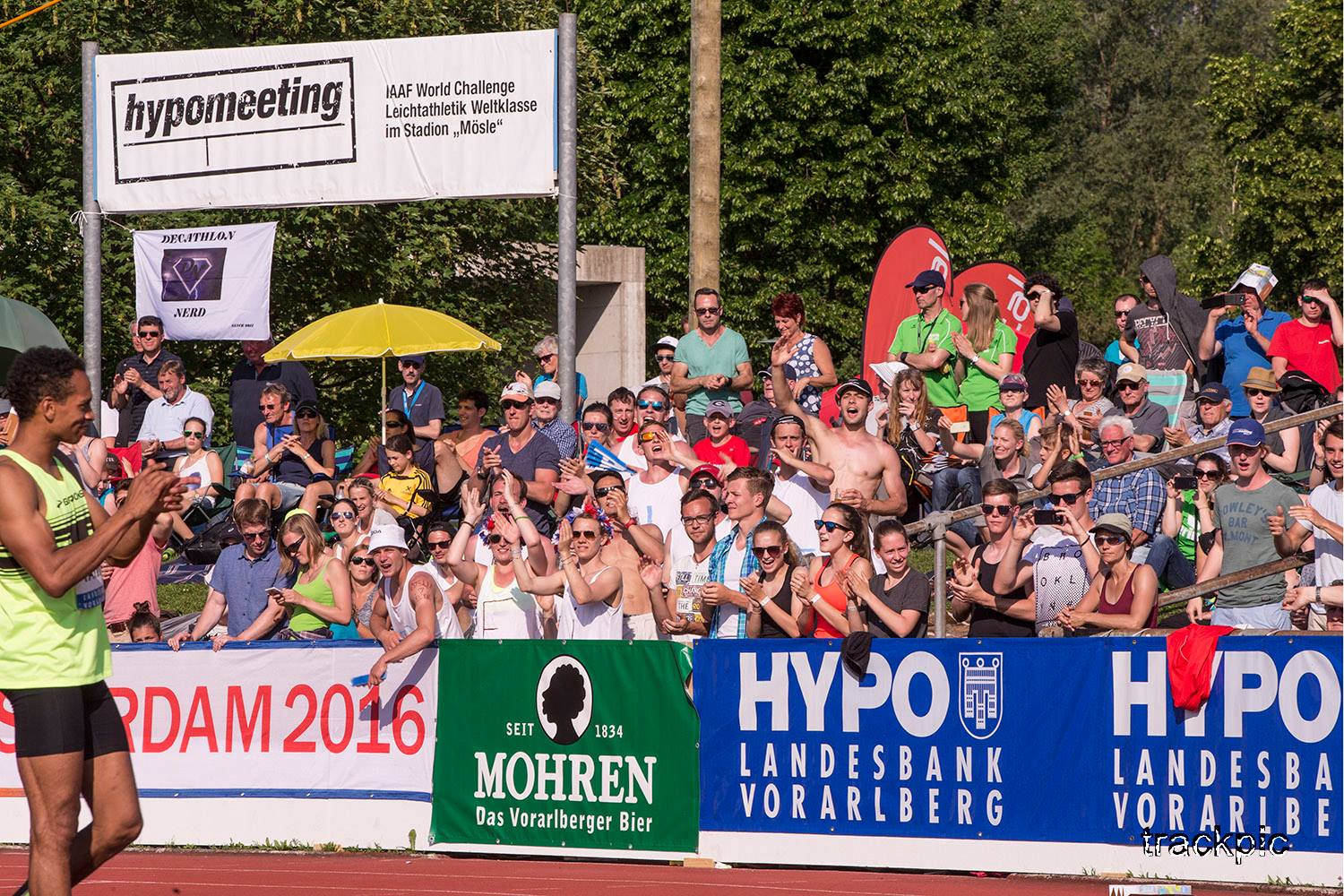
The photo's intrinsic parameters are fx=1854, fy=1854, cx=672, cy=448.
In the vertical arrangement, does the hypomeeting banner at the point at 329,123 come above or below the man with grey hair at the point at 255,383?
above

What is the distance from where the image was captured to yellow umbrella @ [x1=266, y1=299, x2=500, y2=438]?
15.3m

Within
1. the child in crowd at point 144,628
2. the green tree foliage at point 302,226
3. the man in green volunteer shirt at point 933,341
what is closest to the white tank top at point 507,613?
the child in crowd at point 144,628

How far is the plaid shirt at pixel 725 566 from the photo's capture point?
10625 mm

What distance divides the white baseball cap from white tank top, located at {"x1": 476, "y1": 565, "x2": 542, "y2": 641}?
1.94ft

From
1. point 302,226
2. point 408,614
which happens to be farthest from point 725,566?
point 302,226

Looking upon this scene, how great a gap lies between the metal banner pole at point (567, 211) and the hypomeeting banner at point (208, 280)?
8.94 feet

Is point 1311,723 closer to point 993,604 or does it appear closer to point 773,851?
point 993,604

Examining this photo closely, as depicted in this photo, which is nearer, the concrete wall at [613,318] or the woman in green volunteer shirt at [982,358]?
the woman in green volunteer shirt at [982,358]

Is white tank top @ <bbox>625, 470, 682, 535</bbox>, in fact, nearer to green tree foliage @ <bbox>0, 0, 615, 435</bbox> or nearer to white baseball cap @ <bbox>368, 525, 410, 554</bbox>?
white baseball cap @ <bbox>368, 525, 410, 554</bbox>

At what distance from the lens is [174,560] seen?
1639 centimetres

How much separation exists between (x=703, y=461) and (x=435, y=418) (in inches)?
125

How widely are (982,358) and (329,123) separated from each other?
5.38 meters

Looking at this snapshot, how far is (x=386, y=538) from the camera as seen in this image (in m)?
11.4

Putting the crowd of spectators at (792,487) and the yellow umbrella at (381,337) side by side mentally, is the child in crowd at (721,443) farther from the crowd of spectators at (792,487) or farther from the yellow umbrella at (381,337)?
the yellow umbrella at (381,337)
